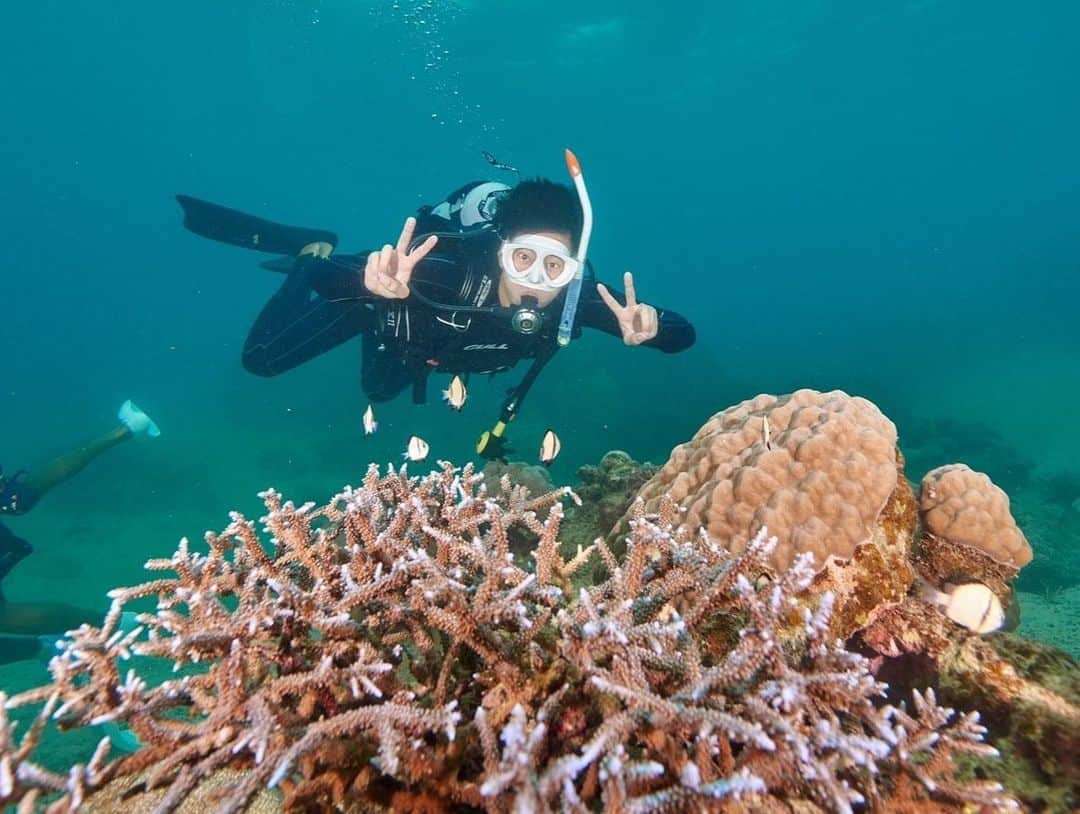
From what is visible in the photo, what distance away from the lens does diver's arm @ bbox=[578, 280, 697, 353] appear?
20.4 ft

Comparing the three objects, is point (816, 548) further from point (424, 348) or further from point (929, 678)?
point (424, 348)

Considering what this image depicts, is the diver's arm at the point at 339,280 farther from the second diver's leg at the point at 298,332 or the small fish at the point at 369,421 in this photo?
the second diver's leg at the point at 298,332

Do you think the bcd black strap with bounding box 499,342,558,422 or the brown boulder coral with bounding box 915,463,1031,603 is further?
the bcd black strap with bounding box 499,342,558,422

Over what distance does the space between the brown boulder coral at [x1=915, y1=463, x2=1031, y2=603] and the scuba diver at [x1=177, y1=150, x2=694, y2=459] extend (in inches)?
104

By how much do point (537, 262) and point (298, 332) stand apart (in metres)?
4.07

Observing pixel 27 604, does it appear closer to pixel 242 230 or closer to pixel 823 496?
pixel 242 230

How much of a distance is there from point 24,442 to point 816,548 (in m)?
42.0

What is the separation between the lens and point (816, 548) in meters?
2.82

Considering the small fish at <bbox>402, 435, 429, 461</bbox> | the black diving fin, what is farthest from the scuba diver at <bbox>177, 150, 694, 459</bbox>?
the black diving fin

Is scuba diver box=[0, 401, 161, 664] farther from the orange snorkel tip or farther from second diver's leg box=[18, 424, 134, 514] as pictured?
the orange snorkel tip

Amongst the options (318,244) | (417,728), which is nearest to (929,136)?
(318,244)

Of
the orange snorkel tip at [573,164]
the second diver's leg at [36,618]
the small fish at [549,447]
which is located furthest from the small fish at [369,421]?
the second diver's leg at [36,618]

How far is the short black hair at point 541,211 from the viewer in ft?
18.7

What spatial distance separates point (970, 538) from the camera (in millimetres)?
3373
